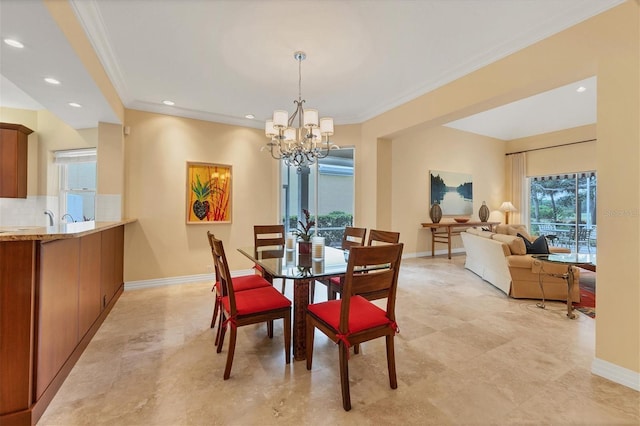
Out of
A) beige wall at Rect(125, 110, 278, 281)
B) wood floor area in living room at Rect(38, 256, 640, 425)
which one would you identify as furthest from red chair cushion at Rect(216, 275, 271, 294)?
beige wall at Rect(125, 110, 278, 281)

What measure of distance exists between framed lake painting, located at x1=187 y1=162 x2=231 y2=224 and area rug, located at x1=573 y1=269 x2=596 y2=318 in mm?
4926

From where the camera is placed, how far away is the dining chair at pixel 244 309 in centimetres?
196

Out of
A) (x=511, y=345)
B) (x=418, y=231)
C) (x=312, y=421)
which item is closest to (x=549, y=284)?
(x=511, y=345)

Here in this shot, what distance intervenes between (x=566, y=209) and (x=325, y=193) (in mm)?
6125

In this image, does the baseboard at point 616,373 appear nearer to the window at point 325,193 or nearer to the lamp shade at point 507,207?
the window at point 325,193

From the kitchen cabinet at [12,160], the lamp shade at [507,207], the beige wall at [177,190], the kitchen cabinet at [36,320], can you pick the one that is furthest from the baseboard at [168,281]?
the lamp shade at [507,207]

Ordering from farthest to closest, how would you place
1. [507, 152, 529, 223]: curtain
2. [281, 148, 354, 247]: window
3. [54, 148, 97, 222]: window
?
1. [507, 152, 529, 223]: curtain
2. [281, 148, 354, 247]: window
3. [54, 148, 97, 222]: window

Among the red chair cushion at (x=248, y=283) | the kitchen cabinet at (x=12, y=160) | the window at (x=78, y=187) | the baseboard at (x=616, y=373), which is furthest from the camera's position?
the window at (x=78, y=187)

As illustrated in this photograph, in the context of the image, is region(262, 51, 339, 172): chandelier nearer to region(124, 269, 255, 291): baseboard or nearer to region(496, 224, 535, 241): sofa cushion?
region(124, 269, 255, 291): baseboard

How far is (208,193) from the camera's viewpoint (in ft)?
14.8

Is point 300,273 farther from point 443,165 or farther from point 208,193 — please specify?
point 443,165

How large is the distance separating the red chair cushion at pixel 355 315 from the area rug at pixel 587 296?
2882 millimetres

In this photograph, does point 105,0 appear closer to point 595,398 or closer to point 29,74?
point 29,74

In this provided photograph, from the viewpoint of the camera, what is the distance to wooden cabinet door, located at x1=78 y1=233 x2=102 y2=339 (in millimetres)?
2318
